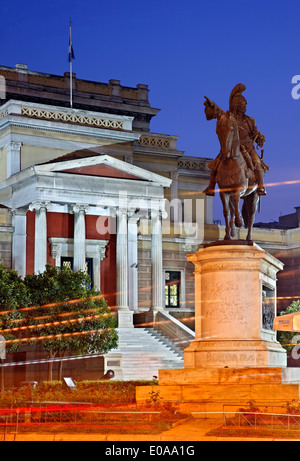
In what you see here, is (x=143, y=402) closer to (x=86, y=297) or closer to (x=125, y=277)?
(x=86, y=297)

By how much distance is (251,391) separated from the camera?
738 inches

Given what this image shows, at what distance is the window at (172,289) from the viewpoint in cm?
6072

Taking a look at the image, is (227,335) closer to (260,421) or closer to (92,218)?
(260,421)

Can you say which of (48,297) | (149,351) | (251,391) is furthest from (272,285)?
(149,351)

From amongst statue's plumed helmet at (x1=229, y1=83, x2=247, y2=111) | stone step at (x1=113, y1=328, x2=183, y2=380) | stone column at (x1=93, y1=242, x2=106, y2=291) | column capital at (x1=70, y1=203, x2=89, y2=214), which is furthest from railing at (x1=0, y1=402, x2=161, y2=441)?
stone column at (x1=93, y1=242, x2=106, y2=291)

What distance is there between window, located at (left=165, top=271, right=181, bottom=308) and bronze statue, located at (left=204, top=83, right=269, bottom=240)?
125 ft

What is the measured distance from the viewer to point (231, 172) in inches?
869

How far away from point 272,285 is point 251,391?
192 inches

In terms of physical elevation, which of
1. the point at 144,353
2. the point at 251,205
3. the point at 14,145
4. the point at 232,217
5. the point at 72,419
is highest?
the point at 14,145

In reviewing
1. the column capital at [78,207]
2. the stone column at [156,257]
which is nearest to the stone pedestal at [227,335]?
the column capital at [78,207]

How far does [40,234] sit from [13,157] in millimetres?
8431
